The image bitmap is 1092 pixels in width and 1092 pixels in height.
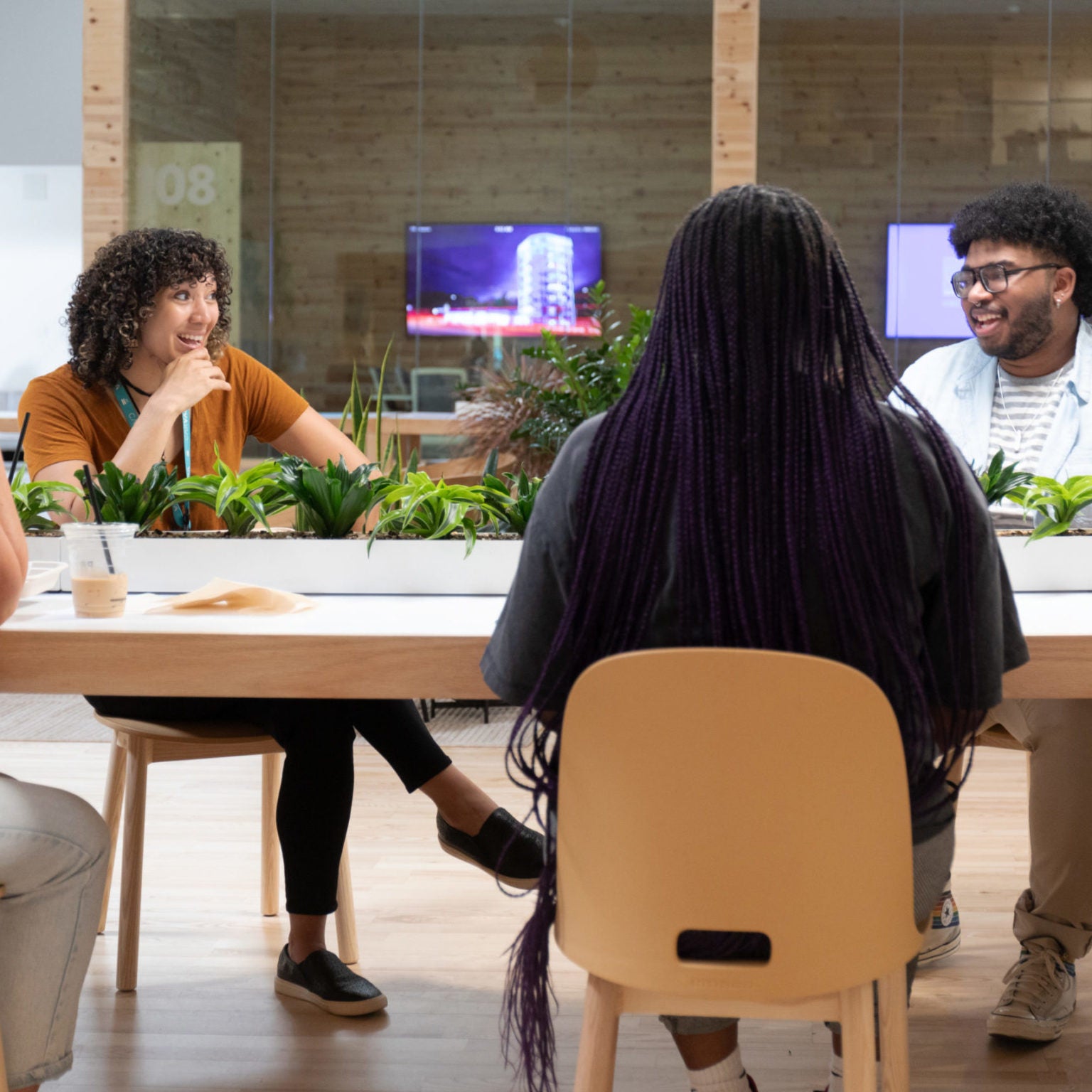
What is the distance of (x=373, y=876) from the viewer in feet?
8.56

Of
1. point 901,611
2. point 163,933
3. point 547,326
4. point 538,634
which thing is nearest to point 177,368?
point 163,933

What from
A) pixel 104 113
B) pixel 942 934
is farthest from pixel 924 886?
pixel 104 113

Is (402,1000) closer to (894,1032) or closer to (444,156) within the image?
(894,1032)

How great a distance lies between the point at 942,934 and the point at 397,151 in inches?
224

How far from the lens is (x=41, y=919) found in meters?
1.35

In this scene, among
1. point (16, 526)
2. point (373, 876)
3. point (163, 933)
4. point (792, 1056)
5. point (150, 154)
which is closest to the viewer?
point (16, 526)

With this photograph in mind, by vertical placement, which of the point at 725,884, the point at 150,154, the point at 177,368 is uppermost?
the point at 150,154

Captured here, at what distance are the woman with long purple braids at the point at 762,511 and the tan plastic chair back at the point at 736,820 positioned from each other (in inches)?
2.1

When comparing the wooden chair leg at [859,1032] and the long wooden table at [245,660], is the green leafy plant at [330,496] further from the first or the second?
the wooden chair leg at [859,1032]

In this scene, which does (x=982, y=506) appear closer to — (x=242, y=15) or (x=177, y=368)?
(x=177, y=368)

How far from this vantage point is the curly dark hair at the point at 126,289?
2.39 m

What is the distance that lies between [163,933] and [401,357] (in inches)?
195

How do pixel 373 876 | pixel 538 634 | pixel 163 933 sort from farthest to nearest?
pixel 373 876 < pixel 163 933 < pixel 538 634

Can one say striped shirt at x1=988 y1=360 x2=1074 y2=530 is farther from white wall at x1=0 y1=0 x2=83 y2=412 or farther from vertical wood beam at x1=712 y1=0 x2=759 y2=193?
white wall at x1=0 y1=0 x2=83 y2=412
